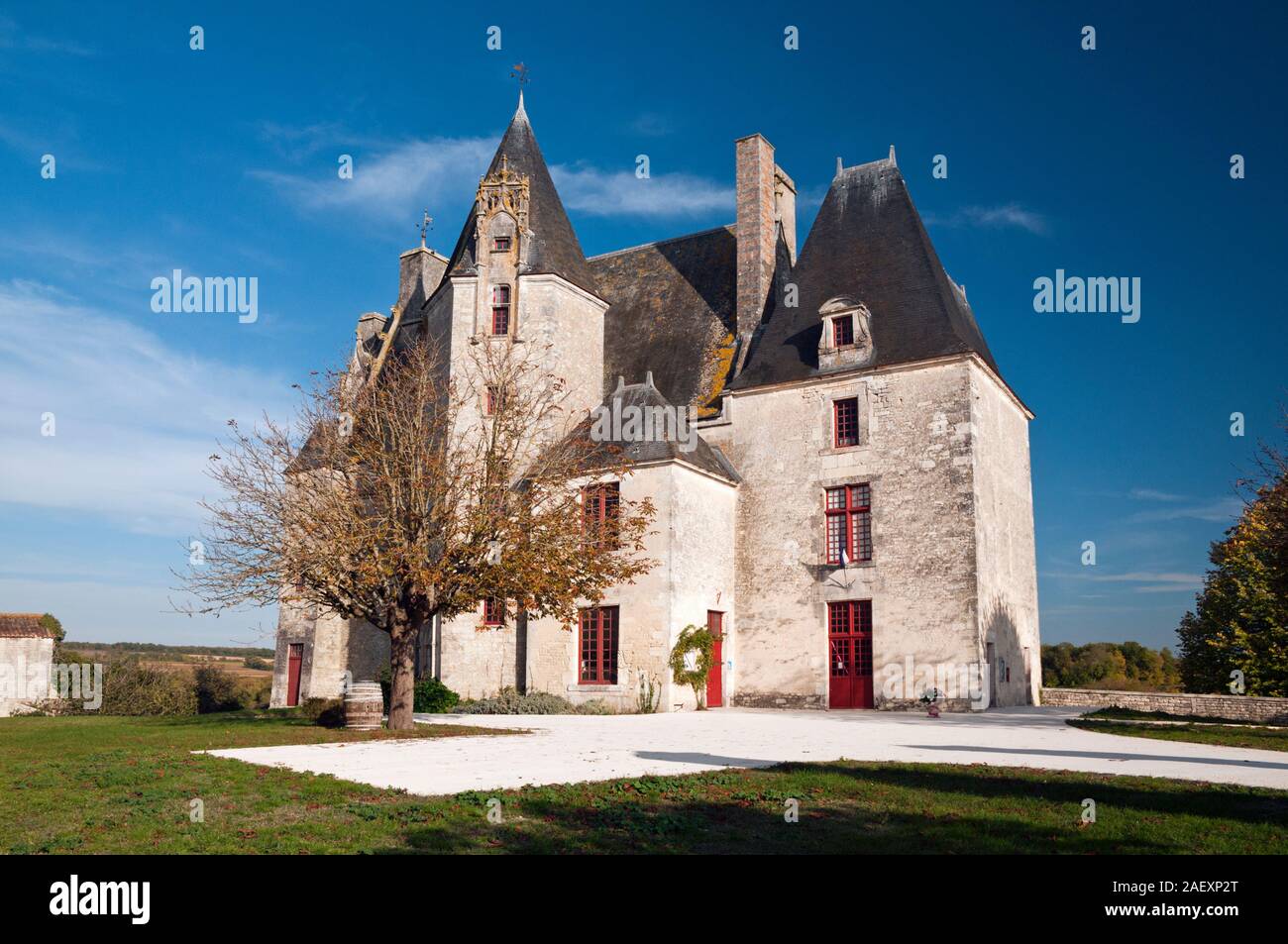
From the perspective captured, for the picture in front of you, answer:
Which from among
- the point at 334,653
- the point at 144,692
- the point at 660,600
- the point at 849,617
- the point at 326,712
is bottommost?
the point at 144,692

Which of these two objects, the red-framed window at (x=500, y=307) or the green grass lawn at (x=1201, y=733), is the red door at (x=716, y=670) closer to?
the green grass lawn at (x=1201, y=733)

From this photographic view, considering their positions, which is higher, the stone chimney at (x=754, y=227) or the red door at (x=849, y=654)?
the stone chimney at (x=754, y=227)

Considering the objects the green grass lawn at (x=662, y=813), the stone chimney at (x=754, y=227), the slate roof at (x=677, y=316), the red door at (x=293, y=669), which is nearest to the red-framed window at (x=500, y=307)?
the slate roof at (x=677, y=316)

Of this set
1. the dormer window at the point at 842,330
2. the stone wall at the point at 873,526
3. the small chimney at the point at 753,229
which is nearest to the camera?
the stone wall at the point at 873,526

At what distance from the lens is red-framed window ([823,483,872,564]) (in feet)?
74.5

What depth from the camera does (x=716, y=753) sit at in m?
11.6

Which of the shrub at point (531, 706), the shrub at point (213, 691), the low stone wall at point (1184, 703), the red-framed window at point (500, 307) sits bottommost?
the shrub at point (213, 691)

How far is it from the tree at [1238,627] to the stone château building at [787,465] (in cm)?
867

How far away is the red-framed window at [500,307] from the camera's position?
2470 cm

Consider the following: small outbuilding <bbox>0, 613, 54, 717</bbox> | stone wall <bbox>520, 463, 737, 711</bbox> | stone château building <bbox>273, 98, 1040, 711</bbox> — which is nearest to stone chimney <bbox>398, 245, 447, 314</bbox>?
stone château building <bbox>273, 98, 1040, 711</bbox>

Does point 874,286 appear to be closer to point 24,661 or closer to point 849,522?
point 849,522

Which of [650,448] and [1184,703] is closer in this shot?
[650,448]

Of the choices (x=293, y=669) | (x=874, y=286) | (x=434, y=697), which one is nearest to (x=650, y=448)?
(x=874, y=286)

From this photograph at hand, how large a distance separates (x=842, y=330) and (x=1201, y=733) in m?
12.5
